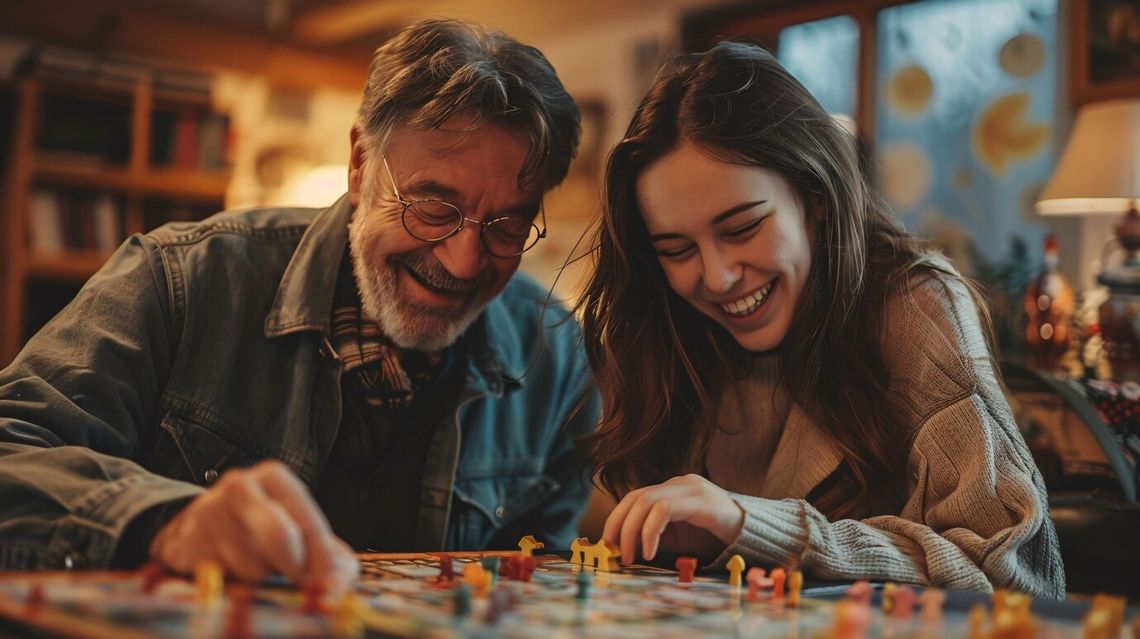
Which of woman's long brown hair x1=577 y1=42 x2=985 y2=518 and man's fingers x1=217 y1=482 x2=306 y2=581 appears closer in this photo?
man's fingers x1=217 y1=482 x2=306 y2=581

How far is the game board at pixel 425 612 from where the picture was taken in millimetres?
726

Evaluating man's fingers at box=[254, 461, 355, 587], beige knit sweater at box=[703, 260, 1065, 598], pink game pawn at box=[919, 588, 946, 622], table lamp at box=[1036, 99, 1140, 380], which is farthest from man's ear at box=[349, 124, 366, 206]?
table lamp at box=[1036, 99, 1140, 380]

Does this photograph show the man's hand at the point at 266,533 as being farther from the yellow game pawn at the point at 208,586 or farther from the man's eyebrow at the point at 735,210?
the man's eyebrow at the point at 735,210

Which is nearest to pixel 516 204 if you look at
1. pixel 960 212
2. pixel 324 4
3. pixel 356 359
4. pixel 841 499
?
pixel 356 359

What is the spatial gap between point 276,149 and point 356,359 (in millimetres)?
5098

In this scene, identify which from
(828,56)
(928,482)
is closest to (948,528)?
(928,482)

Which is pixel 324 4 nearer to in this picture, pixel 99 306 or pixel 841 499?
pixel 99 306

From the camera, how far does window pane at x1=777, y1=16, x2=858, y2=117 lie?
4793 millimetres

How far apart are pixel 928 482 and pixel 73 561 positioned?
38.5 inches

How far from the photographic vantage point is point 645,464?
1597 mm

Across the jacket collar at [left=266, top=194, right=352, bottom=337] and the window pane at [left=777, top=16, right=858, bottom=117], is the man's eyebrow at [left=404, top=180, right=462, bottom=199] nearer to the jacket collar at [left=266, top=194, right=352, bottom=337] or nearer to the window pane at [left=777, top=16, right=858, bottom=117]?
the jacket collar at [left=266, top=194, right=352, bottom=337]

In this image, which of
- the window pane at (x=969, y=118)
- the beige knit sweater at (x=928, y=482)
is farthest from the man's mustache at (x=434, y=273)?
the window pane at (x=969, y=118)

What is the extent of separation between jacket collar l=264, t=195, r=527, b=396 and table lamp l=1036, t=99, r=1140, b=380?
5.49ft

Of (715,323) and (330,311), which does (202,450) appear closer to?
(330,311)
